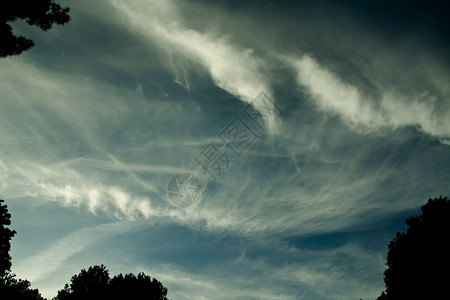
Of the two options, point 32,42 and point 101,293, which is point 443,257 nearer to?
point 32,42

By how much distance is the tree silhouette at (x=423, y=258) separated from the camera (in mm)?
15312

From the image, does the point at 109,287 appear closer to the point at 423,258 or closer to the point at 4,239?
the point at 4,239

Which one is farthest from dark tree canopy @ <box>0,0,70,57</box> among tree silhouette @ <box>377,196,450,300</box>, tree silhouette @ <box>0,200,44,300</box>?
tree silhouette @ <box>377,196,450,300</box>

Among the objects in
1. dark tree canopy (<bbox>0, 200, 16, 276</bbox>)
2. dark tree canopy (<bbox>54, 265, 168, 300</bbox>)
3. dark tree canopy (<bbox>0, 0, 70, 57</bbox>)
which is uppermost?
dark tree canopy (<bbox>0, 0, 70, 57</bbox>)

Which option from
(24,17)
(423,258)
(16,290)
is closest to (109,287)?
(16,290)

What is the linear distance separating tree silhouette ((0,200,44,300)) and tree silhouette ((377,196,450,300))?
1319 inches

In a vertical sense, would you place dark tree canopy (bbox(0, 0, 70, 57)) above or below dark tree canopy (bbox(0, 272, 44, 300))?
above

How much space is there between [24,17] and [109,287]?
31.8 metres

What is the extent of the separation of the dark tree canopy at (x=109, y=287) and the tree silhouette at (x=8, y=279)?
4726mm

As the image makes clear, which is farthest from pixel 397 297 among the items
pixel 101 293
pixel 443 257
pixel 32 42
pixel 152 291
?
pixel 101 293

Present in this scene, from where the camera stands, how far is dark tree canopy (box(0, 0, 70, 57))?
8.12 metres

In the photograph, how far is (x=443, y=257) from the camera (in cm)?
1538

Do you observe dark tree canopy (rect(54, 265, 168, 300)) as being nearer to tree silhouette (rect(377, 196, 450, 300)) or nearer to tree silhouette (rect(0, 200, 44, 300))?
tree silhouette (rect(0, 200, 44, 300))

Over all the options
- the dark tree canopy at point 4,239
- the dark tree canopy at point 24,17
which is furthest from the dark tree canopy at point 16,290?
the dark tree canopy at point 24,17
